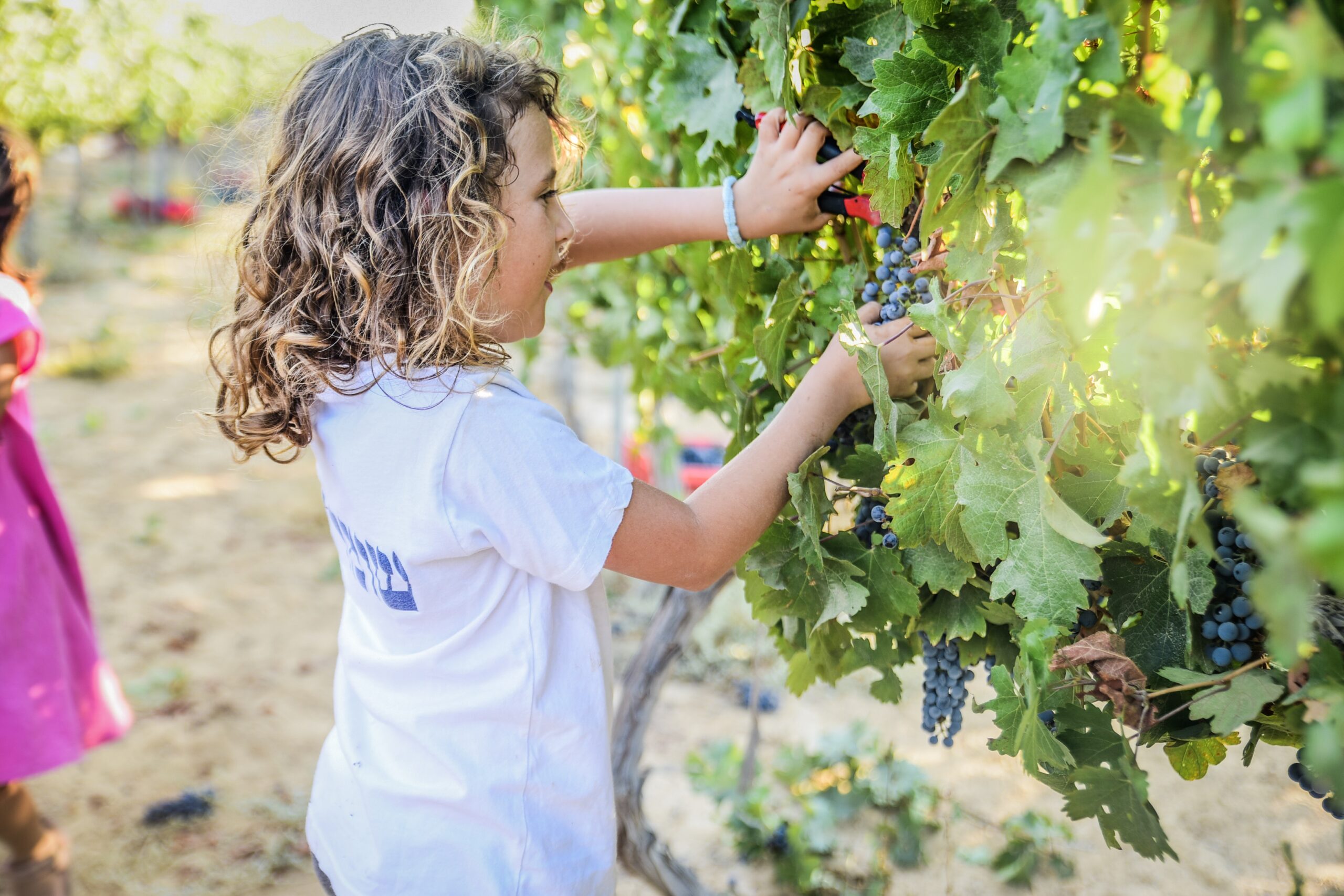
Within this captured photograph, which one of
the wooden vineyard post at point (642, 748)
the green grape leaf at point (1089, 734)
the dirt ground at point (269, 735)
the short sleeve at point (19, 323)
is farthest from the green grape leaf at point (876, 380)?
the short sleeve at point (19, 323)

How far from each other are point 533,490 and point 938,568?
0.48 metres

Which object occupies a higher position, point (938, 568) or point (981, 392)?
point (981, 392)

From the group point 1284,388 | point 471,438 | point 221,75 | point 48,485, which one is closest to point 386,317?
point 471,438

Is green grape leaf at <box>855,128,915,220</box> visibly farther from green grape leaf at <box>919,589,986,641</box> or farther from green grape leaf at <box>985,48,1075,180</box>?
green grape leaf at <box>919,589,986,641</box>

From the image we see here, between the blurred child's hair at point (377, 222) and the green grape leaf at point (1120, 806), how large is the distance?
819mm

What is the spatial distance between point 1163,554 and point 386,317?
3.07ft

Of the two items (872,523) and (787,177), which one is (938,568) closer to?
(872,523)

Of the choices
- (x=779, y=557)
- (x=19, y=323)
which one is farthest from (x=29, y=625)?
(x=779, y=557)

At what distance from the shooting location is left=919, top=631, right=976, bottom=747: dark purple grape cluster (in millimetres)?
1271

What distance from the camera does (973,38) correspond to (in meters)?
0.91

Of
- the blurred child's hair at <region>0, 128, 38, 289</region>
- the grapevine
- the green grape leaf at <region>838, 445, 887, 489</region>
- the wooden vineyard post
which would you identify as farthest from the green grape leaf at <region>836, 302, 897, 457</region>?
the blurred child's hair at <region>0, 128, 38, 289</region>

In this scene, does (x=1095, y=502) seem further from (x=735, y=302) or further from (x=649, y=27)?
(x=649, y=27)

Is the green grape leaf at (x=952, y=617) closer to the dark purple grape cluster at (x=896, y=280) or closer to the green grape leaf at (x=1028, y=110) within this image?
the dark purple grape cluster at (x=896, y=280)

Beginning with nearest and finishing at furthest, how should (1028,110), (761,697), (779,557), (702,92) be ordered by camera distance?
1. (1028,110)
2. (779,557)
3. (702,92)
4. (761,697)
